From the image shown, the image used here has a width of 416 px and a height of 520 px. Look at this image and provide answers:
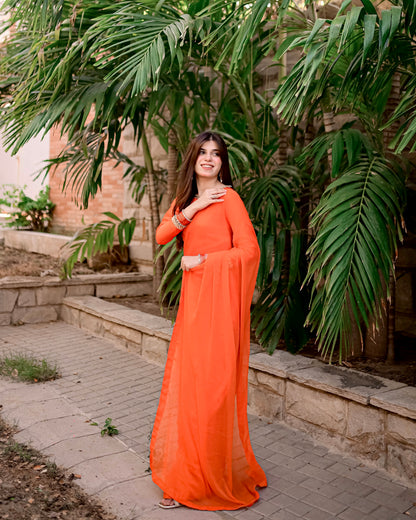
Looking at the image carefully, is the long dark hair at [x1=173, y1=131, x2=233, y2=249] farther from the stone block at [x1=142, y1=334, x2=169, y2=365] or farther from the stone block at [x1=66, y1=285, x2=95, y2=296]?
the stone block at [x1=66, y1=285, x2=95, y2=296]

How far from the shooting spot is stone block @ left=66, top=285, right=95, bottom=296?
7160mm

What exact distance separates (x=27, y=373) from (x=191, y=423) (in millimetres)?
2358

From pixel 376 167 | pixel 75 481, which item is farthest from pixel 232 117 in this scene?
A: pixel 75 481

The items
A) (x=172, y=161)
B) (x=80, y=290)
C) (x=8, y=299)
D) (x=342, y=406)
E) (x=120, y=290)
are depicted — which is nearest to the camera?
(x=342, y=406)

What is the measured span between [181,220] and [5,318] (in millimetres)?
4603

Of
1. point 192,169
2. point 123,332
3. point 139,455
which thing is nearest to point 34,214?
point 123,332

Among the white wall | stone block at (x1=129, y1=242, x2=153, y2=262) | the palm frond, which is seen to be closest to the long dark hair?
the palm frond

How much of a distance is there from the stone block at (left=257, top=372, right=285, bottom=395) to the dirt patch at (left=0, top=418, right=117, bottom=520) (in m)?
1.49

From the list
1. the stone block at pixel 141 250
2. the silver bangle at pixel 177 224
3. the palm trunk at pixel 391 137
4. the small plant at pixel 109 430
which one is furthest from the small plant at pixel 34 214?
the silver bangle at pixel 177 224

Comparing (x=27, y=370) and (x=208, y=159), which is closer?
(x=208, y=159)

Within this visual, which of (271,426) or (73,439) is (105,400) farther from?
(271,426)

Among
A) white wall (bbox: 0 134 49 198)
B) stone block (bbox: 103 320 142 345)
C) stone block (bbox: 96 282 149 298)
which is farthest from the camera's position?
white wall (bbox: 0 134 49 198)

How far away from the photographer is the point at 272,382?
3936 mm

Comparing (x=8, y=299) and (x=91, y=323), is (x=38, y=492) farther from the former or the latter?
(x=8, y=299)
